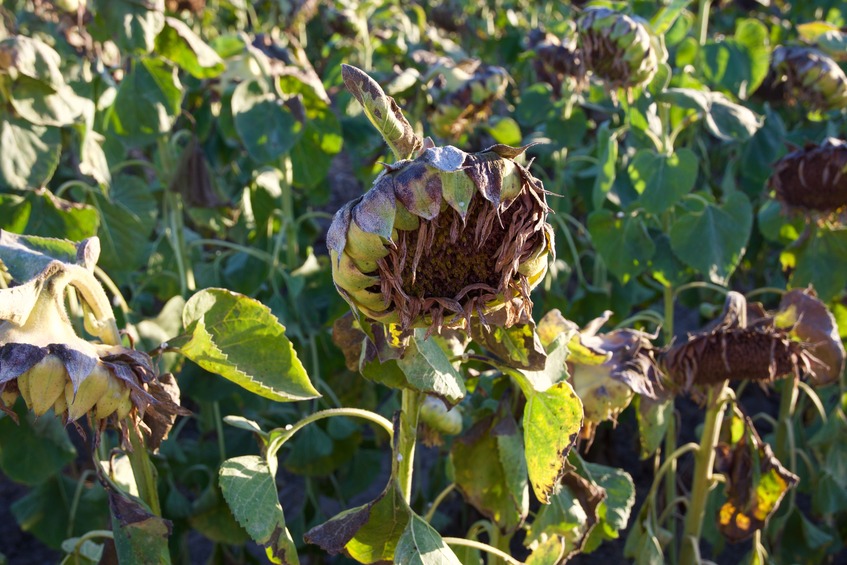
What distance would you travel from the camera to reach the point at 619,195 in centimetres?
228

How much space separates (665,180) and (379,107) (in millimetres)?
1185

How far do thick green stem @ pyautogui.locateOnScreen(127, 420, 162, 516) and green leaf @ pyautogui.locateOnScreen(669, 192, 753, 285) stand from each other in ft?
3.79

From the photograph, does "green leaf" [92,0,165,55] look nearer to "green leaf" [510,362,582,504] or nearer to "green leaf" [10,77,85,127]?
"green leaf" [10,77,85,127]

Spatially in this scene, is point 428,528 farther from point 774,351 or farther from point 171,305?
point 171,305

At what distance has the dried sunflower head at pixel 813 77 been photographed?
2189 mm

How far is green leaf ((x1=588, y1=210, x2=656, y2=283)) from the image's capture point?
192cm

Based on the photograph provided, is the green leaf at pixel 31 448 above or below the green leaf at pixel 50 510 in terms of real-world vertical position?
above

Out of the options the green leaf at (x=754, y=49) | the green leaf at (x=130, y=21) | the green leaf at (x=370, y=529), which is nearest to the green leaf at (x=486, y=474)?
the green leaf at (x=370, y=529)

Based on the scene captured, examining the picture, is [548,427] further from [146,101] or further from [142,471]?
[146,101]

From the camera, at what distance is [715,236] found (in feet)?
6.04

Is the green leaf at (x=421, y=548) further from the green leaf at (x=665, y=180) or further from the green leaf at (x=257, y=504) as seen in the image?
the green leaf at (x=665, y=180)

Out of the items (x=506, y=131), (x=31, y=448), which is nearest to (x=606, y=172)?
(x=506, y=131)

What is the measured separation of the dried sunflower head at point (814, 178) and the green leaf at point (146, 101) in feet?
4.34

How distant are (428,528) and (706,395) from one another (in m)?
0.70
